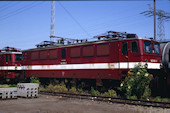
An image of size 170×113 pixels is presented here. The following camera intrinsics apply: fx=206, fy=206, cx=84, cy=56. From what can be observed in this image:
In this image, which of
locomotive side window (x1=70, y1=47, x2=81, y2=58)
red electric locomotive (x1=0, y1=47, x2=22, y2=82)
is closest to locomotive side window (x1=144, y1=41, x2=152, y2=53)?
locomotive side window (x1=70, y1=47, x2=81, y2=58)

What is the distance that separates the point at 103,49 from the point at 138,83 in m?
4.28

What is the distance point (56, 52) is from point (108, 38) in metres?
5.88

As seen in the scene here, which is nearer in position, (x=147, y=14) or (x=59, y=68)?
(x=59, y=68)

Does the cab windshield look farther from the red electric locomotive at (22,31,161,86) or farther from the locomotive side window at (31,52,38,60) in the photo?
the locomotive side window at (31,52,38,60)

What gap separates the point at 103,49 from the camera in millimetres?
16094

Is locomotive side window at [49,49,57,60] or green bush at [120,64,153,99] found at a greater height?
locomotive side window at [49,49,57,60]

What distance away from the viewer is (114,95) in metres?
14.2

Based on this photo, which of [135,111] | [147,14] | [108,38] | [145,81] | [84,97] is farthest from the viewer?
[147,14]

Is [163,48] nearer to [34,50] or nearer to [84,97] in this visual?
[84,97]

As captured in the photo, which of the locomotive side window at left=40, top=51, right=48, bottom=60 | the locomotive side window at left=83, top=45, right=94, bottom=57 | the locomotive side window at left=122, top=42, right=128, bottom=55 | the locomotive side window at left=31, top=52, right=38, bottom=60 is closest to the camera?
the locomotive side window at left=122, top=42, right=128, bottom=55

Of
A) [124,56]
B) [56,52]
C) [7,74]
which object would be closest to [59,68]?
[56,52]

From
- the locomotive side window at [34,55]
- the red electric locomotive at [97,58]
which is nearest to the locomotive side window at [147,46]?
the red electric locomotive at [97,58]

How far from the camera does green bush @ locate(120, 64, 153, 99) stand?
A: 42.3 ft

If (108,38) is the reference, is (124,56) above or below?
below
